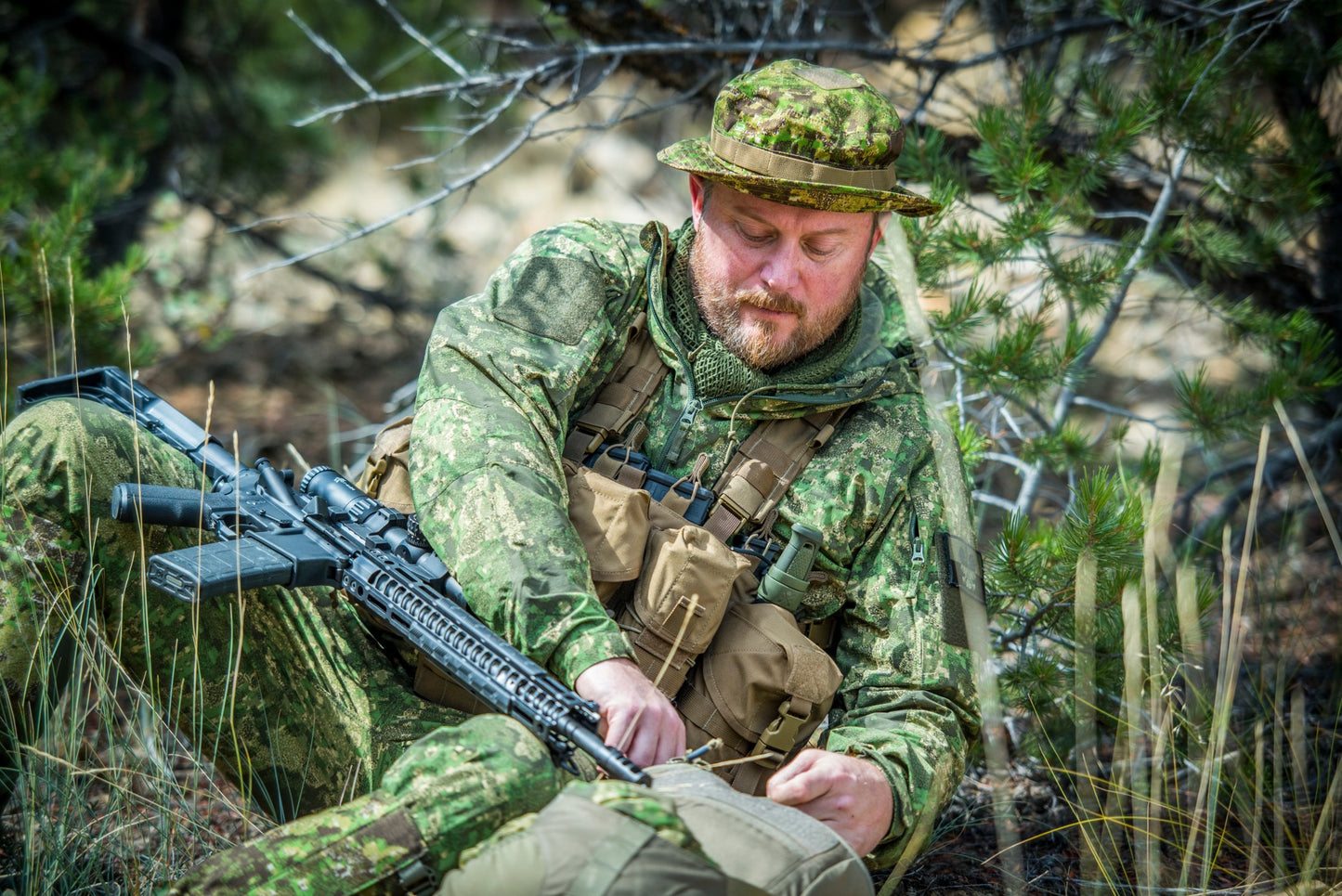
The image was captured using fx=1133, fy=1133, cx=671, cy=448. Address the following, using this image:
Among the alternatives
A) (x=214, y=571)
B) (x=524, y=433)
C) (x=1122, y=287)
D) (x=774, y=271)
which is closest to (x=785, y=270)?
(x=774, y=271)

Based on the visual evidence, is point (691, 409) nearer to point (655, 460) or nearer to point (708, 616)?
point (655, 460)

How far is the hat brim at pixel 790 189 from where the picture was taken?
8.80 feet

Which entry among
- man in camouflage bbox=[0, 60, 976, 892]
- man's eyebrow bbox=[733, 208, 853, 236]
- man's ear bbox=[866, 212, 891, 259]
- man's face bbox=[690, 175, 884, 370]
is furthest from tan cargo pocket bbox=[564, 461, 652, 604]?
man's ear bbox=[866, 212, 891, 259]

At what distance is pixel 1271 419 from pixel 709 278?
214 cm

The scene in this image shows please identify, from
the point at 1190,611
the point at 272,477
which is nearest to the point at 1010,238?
the point at 1190,611

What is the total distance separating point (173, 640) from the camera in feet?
8.50

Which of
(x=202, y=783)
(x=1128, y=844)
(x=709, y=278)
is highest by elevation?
(x=709, y=278)

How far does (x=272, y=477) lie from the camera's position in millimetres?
2699

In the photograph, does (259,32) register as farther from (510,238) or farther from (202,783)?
(202,783)

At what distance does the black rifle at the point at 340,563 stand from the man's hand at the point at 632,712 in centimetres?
9

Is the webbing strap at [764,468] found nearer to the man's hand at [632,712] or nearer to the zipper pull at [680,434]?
the zipper pull at [680,434]

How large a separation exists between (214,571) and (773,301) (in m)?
1.43

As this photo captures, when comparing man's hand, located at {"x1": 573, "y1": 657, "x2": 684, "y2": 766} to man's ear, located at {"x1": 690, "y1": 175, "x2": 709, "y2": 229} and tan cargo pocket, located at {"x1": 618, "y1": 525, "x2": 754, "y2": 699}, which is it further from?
man's ear, located at {"x1": 690, "y1": 175, "x2": 709, "y2": 229}

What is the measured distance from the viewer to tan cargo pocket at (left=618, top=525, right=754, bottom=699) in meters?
2.50
